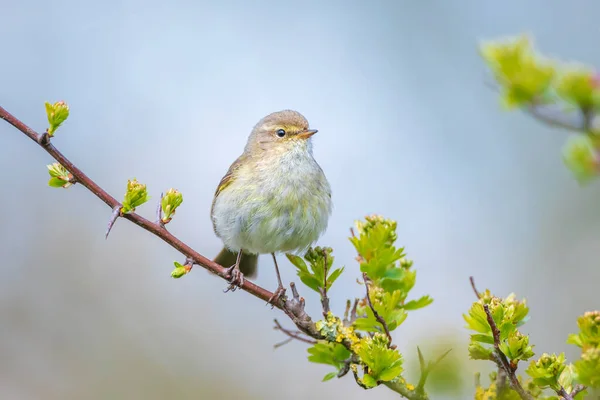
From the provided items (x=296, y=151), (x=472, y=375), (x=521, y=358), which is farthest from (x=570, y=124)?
(x=296, y=151)

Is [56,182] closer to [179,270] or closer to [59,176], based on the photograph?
[59,176]

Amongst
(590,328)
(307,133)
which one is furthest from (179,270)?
(307,133)

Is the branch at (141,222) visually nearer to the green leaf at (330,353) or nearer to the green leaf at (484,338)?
the green leaf at (330,353)

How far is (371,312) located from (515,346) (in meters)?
0.53

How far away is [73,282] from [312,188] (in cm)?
419

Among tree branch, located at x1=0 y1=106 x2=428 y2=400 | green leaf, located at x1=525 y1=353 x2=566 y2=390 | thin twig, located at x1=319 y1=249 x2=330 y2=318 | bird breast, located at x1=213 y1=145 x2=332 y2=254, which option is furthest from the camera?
bird breast, located at x1=213 y1=145 x2=332 y2=254

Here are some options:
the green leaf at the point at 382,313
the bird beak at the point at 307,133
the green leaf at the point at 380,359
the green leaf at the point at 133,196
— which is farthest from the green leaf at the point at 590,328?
the bird beak at the point at 307,133

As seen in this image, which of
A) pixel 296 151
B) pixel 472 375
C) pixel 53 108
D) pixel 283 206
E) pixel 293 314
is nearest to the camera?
pixel 472 375

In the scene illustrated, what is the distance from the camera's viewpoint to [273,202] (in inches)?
171

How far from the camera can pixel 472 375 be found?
6.81 feet

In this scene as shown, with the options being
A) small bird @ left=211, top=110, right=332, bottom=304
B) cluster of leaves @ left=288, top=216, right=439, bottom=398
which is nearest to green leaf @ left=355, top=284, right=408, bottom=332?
cluster of leaves @ left=288, top=216, right=439, bottom=398

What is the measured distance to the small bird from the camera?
14.1 feet

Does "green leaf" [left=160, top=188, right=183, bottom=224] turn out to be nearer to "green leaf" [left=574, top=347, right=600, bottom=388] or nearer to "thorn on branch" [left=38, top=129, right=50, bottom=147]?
"thorn on branch" [left=38, top=129, right=50, bottom=147]

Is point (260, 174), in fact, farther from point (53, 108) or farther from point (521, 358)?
point (521, 358)
